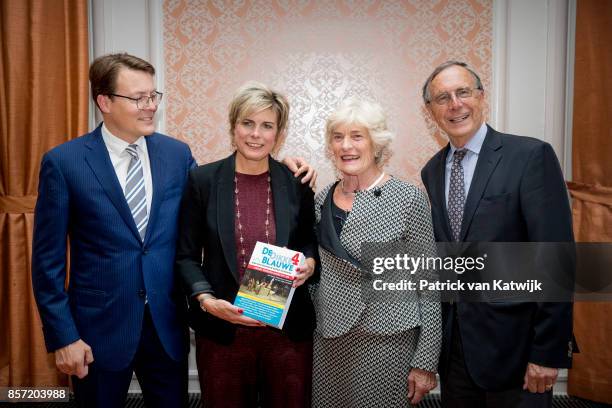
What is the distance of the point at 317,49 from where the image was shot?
333cm

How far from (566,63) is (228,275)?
2.91 meters

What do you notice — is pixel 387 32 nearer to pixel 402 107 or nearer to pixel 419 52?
pixel 419 52

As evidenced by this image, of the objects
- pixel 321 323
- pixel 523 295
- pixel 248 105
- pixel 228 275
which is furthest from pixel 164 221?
pixel 523 295

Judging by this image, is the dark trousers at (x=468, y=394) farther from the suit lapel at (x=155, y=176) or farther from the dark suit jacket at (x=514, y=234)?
the suit lapel at (x=155, y=176)

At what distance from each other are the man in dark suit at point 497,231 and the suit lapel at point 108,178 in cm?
127

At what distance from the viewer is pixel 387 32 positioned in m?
→ 3.31

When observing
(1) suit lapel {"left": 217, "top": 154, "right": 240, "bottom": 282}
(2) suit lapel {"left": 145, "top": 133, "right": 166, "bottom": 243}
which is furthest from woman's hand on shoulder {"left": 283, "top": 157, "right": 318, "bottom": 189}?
(2) suit lapel {"left": 145, "top": 133, "right": 166, "bottom": 243}

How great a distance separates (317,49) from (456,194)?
182 cm

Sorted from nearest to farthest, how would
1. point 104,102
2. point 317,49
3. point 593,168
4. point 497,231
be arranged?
point 497,231 < point 104,102 < point 593,168 < point 317,49

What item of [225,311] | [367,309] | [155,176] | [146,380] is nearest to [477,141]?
[367,309]

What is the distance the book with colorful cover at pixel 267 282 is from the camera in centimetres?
170

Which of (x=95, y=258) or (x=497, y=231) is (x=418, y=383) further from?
(x=95, y=258)

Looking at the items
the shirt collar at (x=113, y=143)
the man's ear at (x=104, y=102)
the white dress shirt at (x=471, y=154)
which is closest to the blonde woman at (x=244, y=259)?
the shirt collar at (x=113, y=143)

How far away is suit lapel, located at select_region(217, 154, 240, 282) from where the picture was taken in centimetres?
179
